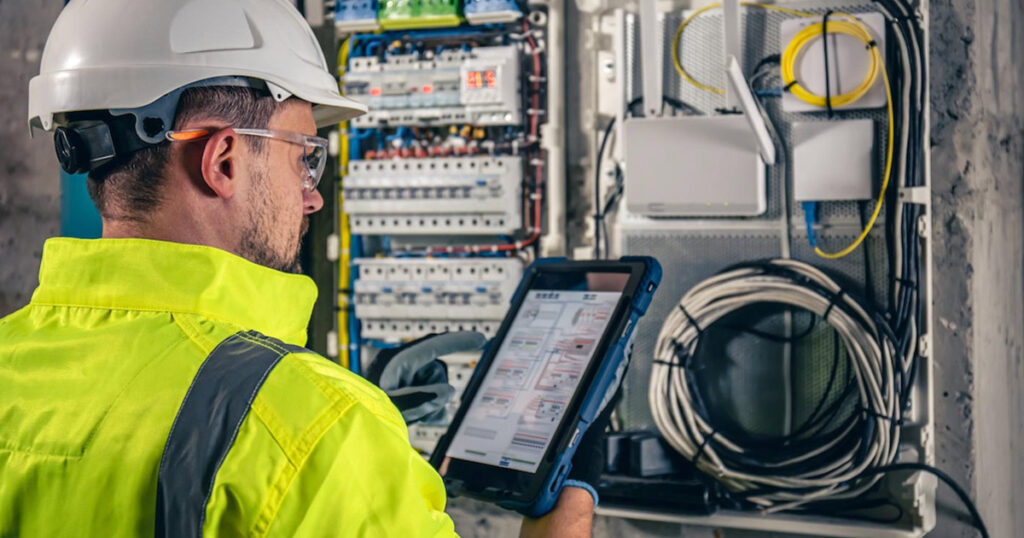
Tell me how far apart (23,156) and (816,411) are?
261 centimetres

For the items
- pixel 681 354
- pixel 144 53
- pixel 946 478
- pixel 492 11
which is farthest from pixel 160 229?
pixel 946 478

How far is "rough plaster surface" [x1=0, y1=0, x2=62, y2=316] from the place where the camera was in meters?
3.30

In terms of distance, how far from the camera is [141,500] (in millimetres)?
1029

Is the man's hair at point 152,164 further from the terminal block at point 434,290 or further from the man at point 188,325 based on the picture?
the terminal block at point 434,290

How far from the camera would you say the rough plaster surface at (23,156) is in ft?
10.8

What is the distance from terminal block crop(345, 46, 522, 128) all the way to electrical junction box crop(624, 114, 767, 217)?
37 cm

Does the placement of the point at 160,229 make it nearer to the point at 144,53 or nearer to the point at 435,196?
the point at 144,53

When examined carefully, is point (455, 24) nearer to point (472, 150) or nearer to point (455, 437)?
point (472, 150)

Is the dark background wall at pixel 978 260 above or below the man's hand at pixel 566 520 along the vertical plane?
above

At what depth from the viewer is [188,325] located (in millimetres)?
1140

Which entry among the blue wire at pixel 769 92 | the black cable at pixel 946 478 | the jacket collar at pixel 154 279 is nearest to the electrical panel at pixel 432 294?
the blue wire at pixel 769 92

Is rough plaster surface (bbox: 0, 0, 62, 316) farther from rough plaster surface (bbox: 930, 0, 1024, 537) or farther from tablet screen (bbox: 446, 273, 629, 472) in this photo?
rough plaster surface (bbox: 930, 0, 1024, 537)

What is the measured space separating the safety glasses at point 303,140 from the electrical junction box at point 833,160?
1.26 m

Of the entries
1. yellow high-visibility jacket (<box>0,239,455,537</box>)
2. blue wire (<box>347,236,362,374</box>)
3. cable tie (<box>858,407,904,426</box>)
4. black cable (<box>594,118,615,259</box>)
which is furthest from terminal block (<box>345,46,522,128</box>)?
yellow high-visibility jacket (<box>0,239,455,537</box>)
